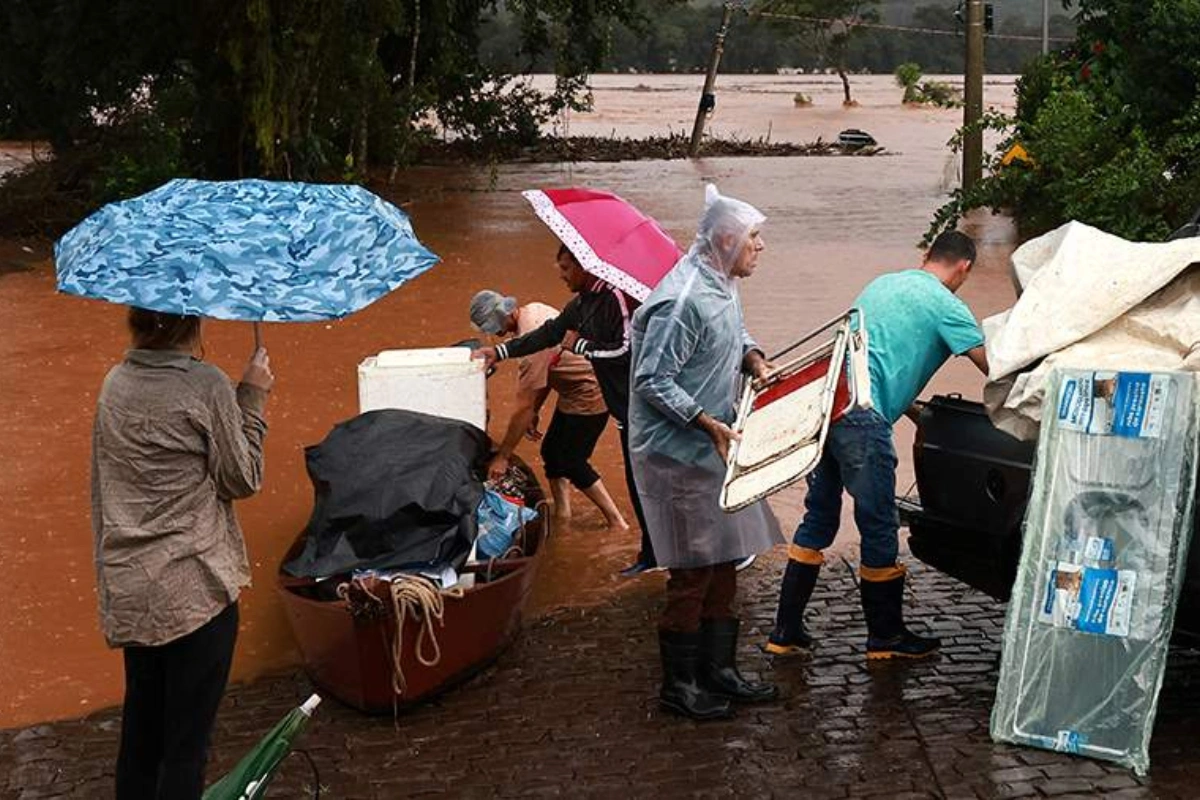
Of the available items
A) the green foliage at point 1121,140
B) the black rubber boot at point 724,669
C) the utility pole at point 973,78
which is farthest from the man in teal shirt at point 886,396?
the utility pole at point 973,78

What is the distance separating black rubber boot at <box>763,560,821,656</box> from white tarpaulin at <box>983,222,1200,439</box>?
4.00ft

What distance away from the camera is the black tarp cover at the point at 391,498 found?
6715mm

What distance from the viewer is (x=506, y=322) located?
8703 mm

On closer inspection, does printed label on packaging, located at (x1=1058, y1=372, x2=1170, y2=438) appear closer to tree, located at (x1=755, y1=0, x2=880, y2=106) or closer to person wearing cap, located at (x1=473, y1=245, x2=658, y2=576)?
person wearing cap, located at (x1=473, y1=245, x2=658, y2=576)

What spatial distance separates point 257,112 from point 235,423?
14319mm

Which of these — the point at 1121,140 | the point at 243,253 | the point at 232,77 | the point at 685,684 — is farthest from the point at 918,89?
the point at 243,253

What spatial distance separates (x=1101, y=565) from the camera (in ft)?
18.8

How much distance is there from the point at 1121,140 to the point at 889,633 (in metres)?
9.13

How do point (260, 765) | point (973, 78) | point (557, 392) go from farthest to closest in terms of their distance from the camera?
point (973, 78) → point (557, 392) → point (260, 765)

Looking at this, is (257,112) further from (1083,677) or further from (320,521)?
(1083,677)

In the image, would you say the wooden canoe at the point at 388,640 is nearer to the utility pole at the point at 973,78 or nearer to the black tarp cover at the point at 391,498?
the black tarp cover at the point at 391,498

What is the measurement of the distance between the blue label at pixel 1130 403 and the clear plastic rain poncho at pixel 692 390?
1.36 metres

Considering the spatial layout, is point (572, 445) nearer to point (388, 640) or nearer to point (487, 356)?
point (487, 356)

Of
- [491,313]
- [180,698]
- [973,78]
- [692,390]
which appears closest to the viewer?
[180,698]
